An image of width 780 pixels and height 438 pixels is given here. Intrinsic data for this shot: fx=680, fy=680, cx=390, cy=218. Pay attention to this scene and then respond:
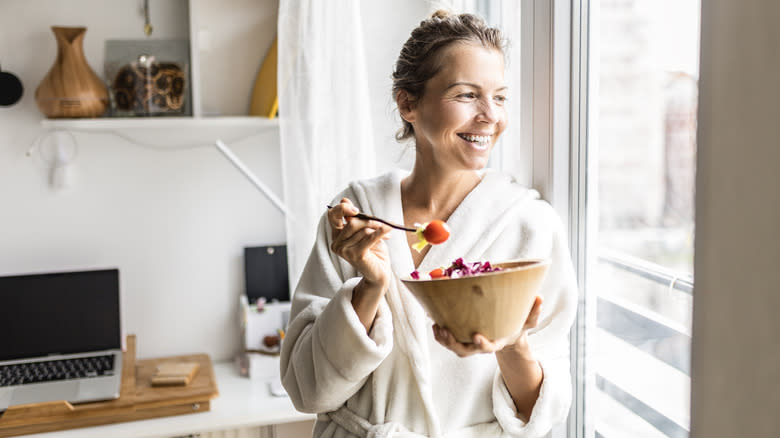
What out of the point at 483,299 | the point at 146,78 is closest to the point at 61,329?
the point at 146,78

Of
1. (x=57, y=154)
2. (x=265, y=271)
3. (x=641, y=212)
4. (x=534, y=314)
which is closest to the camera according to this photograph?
(x=534, y=314)

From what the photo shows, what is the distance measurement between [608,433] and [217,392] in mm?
1072

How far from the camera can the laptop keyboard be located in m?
1.83

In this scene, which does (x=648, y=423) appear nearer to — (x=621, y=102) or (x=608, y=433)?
(x=608, y=433)

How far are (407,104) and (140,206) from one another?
1286mm

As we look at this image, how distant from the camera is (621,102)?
3.55 feet

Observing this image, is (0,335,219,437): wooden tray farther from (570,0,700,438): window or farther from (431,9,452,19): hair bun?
(431,9,452,19): hair bun

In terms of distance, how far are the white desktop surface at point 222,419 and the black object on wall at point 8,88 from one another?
37.3 inches

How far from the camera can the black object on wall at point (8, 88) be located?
6.42 ft

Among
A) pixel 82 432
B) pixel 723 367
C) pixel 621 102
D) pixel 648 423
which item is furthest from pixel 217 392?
pixel 723 367

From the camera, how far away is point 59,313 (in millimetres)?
1944

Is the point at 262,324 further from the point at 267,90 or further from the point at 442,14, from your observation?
the point at 442,14

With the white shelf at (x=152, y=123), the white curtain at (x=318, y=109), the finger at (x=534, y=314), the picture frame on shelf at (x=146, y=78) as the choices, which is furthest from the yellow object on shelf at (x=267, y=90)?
the finger at (x=534, y=314)

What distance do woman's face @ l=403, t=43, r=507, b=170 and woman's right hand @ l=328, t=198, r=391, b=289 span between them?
193 millimetres
